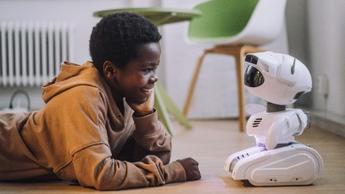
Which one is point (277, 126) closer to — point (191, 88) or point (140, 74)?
point (140, 74)

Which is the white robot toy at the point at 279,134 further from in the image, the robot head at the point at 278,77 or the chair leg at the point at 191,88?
the chair leg at the point at 191,88

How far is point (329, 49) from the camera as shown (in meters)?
2.97

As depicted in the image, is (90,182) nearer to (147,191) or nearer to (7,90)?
(147,191)

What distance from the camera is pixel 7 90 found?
3885mm

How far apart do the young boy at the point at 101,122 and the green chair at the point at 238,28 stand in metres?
1.40

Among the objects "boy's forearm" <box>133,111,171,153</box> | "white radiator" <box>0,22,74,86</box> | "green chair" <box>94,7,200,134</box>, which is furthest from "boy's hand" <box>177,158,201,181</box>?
"white radiator" <box>0,22,74,86</box>

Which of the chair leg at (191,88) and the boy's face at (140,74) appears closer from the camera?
the boy's face at (140,74)

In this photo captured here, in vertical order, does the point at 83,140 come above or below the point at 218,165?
above

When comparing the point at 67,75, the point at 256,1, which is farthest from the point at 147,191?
the point at 256,1

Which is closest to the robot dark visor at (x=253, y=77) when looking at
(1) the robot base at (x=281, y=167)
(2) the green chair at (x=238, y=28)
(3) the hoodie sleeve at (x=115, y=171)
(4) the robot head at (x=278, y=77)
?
(4) the robot head at (x=278, y=77)

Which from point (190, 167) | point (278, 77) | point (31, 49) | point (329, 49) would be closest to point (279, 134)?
point (278, 77)

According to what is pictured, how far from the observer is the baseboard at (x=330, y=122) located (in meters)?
2.49

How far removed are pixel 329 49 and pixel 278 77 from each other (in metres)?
1.70

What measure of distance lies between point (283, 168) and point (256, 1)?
1823 mm
